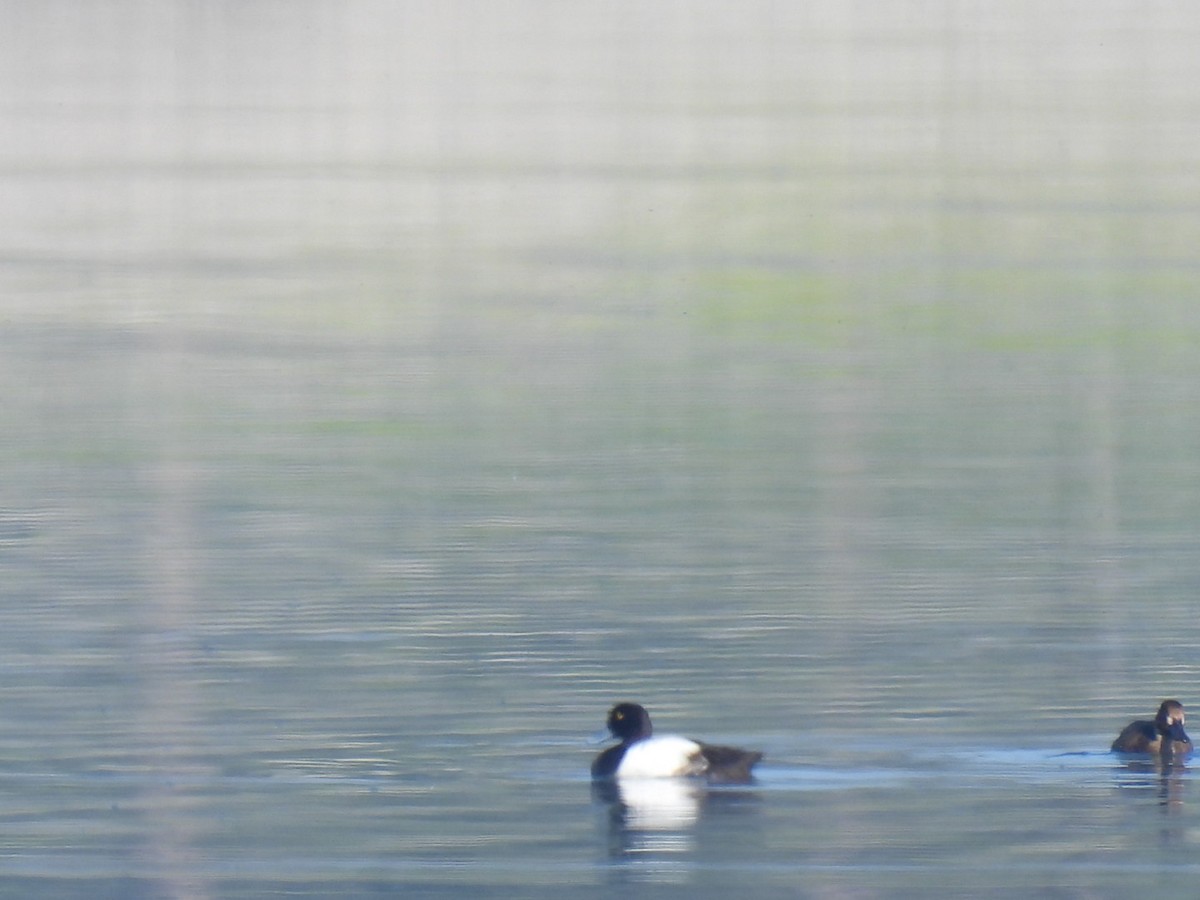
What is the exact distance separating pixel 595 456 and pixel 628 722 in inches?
263

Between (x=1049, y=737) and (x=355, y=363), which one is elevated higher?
(x=355, y=363)

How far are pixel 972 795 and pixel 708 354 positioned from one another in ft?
37.6

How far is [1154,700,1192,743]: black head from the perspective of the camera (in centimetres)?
1018

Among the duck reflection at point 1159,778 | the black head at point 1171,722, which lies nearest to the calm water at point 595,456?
the duck reflection at point 1159,778

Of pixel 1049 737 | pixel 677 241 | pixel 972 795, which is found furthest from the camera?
pixel 677 241

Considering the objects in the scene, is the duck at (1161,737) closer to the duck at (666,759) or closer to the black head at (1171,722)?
the black head at (1171,722)

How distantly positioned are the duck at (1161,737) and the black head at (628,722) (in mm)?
1666

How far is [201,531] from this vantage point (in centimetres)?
1516

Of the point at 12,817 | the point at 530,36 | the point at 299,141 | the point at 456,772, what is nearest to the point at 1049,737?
the point at 456,772

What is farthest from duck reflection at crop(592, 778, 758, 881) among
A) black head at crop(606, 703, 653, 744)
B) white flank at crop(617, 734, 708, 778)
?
black head at crop(606, 703, 653, 744)

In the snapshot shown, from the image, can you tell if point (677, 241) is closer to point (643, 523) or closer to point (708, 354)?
point (708, 354)

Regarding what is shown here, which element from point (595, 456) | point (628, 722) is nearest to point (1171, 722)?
point (628, 722)

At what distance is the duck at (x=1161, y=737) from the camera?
400 inches

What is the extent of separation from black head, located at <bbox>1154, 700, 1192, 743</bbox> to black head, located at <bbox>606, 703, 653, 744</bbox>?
179 cm
